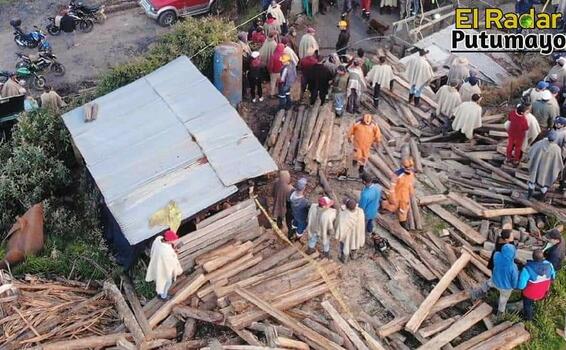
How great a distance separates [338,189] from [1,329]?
6.86m

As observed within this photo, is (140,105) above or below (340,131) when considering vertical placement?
above

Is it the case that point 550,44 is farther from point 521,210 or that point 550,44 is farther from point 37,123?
point 37,123

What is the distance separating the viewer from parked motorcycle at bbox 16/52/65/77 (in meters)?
20.0

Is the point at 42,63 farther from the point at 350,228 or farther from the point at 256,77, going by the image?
the point at 350,228

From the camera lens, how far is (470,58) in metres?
18.5

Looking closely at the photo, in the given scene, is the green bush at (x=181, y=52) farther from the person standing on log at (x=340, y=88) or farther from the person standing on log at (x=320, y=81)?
the person standing on log at (x=340, y=88)

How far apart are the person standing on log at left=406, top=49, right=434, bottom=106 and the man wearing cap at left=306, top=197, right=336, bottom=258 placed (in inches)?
204

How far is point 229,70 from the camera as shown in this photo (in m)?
15.9

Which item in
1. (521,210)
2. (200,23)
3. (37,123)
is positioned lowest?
(521,210)

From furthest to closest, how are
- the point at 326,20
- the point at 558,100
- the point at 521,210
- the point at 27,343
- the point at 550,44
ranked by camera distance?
1. the point at 326,20
2. the point at 550,44
3. the point at 558,100
4. the point at 521,210
5. the point at 27,343

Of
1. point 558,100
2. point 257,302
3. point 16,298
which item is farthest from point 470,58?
point 16,298

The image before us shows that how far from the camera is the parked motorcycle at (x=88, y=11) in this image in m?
22.4

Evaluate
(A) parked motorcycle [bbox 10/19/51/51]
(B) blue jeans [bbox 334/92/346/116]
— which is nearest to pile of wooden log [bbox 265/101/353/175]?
(B) blue jeans [bbox 334/92/346/116]

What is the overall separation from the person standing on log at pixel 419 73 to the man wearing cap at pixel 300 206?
194 inches
